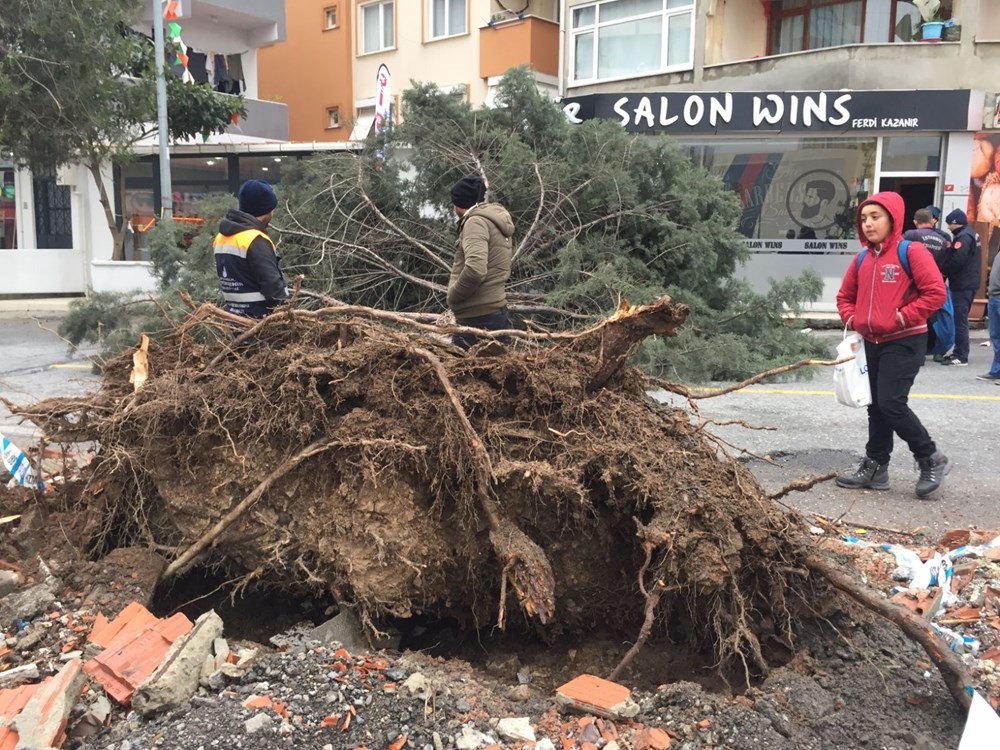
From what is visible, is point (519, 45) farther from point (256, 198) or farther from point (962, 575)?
point (962, 575)

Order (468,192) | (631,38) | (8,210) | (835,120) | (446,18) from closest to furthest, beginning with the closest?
(468,192), (835,120), (631,38), (8,210), (446,18)

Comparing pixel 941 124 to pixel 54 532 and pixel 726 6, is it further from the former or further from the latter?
pixel 54 532

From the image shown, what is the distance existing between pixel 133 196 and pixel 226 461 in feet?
64.3

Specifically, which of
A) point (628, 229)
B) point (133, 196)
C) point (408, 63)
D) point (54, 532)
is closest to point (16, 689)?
point (54, 532)

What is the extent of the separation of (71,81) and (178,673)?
13234 millimetres

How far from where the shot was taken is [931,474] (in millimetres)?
5043

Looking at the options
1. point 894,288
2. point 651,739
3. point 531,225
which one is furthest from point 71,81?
point 651,739

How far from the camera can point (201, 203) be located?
9406mm

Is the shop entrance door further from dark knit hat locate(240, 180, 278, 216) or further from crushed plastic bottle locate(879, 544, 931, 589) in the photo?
dark knit hat locate(240, 180, 278, 216)

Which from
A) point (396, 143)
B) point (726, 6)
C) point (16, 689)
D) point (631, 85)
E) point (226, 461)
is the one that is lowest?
point (16, 689)

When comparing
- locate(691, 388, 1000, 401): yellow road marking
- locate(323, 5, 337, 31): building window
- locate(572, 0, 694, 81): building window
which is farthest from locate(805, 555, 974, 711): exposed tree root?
locate(323, 5, 337, 31): building window

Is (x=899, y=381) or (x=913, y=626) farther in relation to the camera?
(x=899, y=381)

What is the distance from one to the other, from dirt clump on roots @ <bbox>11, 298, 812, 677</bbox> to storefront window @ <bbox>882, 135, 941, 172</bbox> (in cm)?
1445

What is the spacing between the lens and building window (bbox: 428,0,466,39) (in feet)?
78.6
